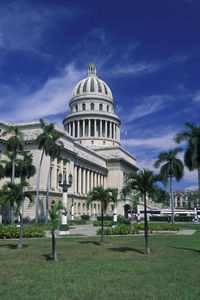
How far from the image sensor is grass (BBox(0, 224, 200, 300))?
31.0 feet

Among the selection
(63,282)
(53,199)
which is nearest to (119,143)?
(53,199)

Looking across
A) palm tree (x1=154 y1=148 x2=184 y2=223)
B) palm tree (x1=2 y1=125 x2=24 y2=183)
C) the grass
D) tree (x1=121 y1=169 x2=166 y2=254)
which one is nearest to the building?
palm tree (x1=2 y1=125 x2=24 y2=183)

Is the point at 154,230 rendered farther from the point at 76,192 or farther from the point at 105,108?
the point at 105,108

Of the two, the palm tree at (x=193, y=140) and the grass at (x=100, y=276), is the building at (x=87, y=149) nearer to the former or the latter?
the palm tree at (x=193, y=140)

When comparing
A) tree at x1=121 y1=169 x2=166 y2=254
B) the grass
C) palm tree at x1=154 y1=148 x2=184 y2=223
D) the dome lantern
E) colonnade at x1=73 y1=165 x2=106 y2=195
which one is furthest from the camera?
the dome lantern

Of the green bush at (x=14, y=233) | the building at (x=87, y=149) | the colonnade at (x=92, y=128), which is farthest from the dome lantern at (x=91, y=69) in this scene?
the green bush at (x=14, y=233)

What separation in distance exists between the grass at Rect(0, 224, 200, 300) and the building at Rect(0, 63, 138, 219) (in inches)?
1640

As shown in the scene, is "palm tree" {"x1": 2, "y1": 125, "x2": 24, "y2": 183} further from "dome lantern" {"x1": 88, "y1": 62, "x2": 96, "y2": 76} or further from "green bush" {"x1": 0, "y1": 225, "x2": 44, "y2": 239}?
"dome lantern" {"x1": 88, "y1": 62, "x2": 96, "y2": 76}

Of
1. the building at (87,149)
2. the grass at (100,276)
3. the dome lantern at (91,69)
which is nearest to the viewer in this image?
the grass at (100,276)

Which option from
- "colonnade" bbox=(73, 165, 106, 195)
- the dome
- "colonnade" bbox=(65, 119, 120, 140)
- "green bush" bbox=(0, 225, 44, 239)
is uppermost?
the dome

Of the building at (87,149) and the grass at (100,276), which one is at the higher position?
the building at (87,149)

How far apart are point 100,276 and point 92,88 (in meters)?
102

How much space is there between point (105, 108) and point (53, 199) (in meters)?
55.4

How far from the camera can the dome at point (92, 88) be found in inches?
4345
